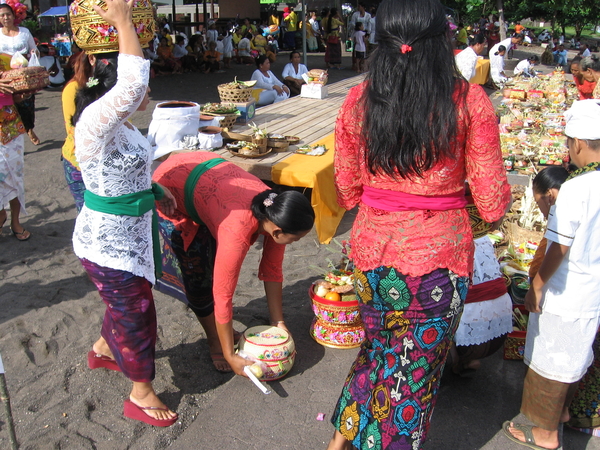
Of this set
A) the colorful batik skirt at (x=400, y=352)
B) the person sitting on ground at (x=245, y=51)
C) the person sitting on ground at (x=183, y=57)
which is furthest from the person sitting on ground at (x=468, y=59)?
the person sitting on ground at (x=245, y=51)

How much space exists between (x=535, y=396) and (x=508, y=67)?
56.8 ft

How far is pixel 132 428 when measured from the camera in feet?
8.13

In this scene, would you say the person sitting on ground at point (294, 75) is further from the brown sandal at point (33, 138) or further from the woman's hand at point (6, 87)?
the woman's hand at point (6, 87)

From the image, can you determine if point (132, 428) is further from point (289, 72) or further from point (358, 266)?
point (289, 72)

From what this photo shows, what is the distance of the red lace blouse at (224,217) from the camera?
2383 mm

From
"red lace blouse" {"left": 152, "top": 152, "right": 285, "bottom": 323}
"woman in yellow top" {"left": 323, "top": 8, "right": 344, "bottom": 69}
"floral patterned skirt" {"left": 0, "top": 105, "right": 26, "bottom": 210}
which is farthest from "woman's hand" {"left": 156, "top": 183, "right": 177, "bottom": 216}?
"woman in yellow top" {"left": 323, "top": 8, "right": 344, "bottom": 69}

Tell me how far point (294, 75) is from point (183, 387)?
763 centimetres

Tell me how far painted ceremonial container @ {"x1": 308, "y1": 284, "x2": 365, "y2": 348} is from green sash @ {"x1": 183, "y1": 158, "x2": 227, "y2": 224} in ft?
2.83

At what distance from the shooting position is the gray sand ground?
8.04 ft

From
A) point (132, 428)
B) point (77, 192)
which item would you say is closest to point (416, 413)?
point (132, 428)

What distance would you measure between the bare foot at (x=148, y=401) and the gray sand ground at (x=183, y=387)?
0.23ft

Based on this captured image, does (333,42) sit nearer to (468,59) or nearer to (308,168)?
(468,59)

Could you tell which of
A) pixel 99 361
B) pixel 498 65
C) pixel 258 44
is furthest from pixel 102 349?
pixel 258 44

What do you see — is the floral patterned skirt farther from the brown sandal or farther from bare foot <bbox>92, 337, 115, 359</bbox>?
the brown sandal
